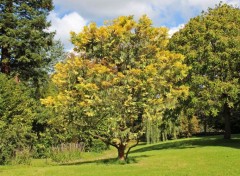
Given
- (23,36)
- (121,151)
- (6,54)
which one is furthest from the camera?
(6,54)

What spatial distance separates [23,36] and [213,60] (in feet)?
50.0

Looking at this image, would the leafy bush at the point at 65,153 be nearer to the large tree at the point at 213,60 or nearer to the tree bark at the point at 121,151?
the tree bark at the point at 121,151

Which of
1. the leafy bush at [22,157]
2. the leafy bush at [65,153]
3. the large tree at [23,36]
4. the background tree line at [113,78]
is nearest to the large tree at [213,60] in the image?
the background tree line at [113,78]

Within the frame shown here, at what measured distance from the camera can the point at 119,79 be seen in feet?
56.3

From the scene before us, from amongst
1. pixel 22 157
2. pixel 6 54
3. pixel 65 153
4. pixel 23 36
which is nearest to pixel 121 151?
pixel 65 153

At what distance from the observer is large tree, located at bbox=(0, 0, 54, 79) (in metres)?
28.5

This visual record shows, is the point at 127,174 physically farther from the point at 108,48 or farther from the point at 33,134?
the point at 33,134

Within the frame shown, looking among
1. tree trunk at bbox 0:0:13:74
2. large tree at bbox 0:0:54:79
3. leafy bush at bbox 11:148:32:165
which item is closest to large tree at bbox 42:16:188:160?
leafy bush at bbox 11:148:32:165

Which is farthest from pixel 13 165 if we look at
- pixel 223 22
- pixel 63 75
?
pixel 223 22

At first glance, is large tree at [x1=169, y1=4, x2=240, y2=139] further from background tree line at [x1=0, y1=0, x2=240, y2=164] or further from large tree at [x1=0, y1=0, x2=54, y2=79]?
large tree at [x1=0, y1=0, x2=54, y2=79]

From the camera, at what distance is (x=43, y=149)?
95.8 ft

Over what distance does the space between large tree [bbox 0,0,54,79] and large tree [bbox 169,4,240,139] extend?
11.4m

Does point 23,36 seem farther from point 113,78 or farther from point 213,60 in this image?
point 213,60

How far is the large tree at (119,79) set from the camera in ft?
56.1
